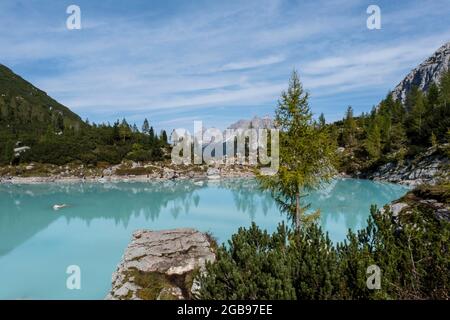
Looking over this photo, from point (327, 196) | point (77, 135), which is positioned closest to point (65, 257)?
point (327, 196)

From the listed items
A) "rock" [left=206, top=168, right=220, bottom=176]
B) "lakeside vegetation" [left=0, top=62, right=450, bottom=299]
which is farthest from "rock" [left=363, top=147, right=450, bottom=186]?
"rock" [left=206, top=168, right=220, bottom=176]

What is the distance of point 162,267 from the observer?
48.0ft

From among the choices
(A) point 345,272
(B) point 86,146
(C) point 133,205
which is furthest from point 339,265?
(B) point 86,146

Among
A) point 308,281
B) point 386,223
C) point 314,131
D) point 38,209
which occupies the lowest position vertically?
point 38,209

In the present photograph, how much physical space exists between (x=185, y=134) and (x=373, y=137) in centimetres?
7745

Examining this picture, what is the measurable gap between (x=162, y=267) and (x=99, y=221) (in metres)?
29.1

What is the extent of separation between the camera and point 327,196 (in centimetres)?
5638

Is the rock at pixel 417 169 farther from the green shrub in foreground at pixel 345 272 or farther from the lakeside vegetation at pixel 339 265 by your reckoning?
the green shrub in foreground at pixel 345 272

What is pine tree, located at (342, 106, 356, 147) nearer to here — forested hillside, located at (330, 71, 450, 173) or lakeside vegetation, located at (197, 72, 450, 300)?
forested hillside, located at (330, 71, 450, 173)

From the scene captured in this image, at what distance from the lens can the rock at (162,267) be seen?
42.0 ft

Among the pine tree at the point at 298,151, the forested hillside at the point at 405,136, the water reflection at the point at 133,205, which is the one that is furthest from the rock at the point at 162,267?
the forested hillside at the point at 405,136

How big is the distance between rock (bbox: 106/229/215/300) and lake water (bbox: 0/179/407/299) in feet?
10.6

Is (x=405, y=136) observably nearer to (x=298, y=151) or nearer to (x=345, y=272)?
(x=298, y=151)
